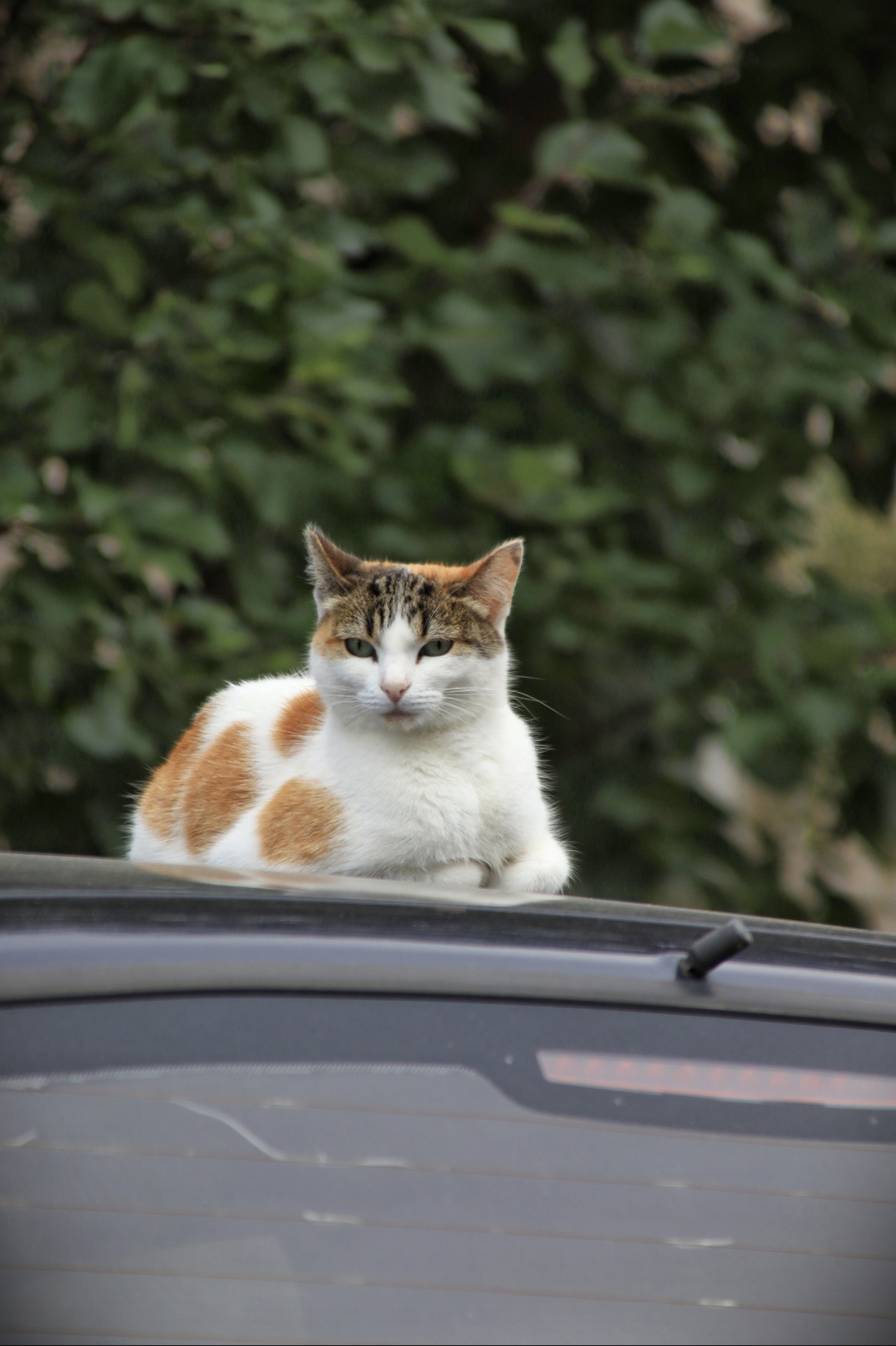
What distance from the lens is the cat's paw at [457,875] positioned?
1.71 metres

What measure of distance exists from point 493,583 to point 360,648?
8.5 inches

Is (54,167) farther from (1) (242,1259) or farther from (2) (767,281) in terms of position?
(1) (242,1259)

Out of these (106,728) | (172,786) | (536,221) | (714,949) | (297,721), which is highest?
(714,949)

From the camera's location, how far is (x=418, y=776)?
1770 millimetres

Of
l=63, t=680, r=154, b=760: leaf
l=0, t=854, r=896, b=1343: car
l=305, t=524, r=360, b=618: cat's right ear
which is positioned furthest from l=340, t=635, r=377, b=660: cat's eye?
l=63, t=680, r=154, b=760: leaf

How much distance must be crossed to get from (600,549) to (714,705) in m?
0.49

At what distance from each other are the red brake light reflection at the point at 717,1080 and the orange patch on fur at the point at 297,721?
0.93 meters

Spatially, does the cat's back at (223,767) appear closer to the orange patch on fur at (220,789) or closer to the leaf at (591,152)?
the orange patch on fur at (220,789)

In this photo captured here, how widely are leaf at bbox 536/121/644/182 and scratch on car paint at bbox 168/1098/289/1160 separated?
2.65m

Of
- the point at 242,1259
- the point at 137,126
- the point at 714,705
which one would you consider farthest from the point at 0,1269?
the point at 714,705

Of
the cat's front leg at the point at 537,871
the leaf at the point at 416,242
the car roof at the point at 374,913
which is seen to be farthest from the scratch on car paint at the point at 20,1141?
the leaf at the point at 416,242

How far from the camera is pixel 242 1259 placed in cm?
100

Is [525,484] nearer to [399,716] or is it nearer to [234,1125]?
[399,716]

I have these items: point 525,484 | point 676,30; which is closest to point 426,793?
point 525,484
